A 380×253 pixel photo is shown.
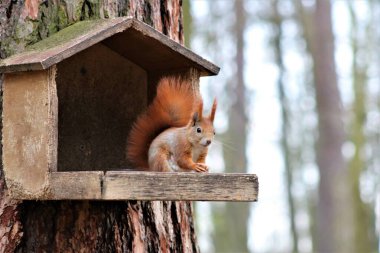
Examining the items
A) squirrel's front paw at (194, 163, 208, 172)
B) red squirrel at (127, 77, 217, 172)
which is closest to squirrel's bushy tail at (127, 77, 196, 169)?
red squirrel at (127, 77, 217, 172)

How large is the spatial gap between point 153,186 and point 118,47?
2.86ft

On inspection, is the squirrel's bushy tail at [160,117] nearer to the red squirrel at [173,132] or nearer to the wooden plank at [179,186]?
Answer: the red squirrel at [173,132]

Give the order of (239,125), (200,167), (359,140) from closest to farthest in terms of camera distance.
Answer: (200,167) < (239,125) < (359,140)

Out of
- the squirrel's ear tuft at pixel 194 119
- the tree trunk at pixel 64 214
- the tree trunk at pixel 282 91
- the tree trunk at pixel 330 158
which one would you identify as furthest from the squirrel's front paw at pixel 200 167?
the tree trunk at pixel 282 91

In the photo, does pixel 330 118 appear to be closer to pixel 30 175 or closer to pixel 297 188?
pixel 30 175

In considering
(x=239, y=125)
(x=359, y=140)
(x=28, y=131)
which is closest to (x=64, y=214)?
(x=28, y=131)

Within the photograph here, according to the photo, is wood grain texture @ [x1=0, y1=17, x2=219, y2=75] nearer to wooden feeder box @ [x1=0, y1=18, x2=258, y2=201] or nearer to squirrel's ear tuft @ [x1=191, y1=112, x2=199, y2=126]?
wooden feeder box @ [x1=0, y1=18, x2=258, y2=201]

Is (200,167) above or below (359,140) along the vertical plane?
below

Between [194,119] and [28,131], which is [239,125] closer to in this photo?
[194,119]

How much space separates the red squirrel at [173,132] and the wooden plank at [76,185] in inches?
15.3

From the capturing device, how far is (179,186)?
211cm

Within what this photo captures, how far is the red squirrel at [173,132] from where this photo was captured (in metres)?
2.43

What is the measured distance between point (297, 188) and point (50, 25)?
64.3 feet

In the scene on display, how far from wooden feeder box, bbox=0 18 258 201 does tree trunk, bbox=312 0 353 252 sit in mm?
6537
